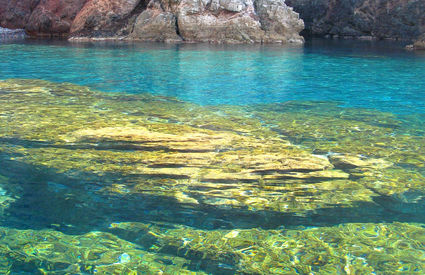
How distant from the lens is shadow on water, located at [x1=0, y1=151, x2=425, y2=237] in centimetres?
378

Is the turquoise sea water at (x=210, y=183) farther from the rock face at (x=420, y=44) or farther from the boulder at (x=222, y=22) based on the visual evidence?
the boulder at (x=222, y=22)

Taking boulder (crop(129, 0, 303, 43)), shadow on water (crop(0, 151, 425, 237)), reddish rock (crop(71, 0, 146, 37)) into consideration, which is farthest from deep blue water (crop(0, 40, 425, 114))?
reddish rock (crop(71, 0, 146, 37))

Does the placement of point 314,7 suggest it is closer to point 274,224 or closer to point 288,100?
point 288,100

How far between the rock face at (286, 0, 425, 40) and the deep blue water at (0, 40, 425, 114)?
13064 mm

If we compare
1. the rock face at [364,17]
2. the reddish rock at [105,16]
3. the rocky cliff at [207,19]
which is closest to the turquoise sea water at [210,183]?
the rocky cliff at [207,19]

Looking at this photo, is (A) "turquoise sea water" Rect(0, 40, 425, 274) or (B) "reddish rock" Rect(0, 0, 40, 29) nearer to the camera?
(A) "turquoise sea water" Rect(0, 40, 425, 274)

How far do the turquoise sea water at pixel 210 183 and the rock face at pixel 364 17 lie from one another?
80.2ft

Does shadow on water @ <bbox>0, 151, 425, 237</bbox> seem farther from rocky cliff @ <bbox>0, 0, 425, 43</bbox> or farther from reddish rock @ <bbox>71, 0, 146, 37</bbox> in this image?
reddish rock @ <bbox>71, 0, 146, 37</bbox>

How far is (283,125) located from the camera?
7070mm

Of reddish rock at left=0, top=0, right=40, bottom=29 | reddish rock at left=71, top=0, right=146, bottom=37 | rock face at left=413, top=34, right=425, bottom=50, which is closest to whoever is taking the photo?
rock face at left=413, top=34, right=425, bottom=50

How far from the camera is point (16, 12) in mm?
34469

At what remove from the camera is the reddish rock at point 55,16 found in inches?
1267

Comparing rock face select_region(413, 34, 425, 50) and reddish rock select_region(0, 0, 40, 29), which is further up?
reddish rock select_region(0, 0, 40, 29)

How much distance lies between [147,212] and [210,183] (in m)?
0.89
